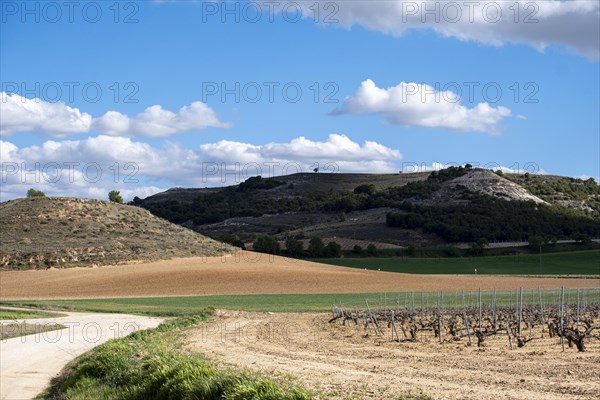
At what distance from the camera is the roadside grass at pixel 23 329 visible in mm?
39094

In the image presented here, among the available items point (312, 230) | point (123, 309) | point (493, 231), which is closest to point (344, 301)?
point (123, 309)

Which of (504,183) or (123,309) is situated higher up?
(504,183)

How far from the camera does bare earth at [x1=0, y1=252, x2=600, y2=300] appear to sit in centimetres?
7288

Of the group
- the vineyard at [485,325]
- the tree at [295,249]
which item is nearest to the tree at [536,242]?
the tree at [295,249]

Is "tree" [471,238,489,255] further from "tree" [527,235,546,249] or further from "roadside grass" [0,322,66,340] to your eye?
"roadside grass" [0,322,66,340]

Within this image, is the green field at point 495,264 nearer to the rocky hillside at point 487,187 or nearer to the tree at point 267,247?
the tree at point 267,247

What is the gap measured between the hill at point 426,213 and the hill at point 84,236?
24694 millimetres

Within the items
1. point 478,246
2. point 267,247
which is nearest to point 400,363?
point 267,247

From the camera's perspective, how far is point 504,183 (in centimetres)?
15988

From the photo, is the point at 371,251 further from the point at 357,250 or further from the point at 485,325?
the point at 485,325

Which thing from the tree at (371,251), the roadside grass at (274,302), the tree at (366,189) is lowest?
the roadside grass at (274,302)

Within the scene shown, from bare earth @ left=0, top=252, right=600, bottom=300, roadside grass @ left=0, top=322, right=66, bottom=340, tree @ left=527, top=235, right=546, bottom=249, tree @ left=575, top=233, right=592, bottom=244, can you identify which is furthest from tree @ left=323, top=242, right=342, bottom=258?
roadside grass @ left=0, top=322, right=66, bottom=340

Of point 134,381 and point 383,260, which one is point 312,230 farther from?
point 134,381

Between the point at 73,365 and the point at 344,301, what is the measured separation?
3290cm
